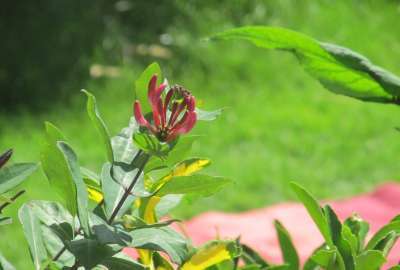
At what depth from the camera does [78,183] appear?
0.86 meters

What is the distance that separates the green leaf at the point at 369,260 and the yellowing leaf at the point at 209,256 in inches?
5.3

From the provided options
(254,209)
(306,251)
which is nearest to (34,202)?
(306,251)

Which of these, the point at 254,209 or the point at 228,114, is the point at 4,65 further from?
the point at 254,209

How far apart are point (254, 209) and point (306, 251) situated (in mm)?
1181

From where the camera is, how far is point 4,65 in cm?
A: 629

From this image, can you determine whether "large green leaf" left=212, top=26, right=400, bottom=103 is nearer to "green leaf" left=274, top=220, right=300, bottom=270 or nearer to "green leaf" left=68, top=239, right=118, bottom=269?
Answer: "green leaf" left=274, top=220, right=300, bottom=270

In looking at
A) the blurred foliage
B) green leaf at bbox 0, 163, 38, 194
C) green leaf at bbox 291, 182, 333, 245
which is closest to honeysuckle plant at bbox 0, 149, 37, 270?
green leaf at bbox 0, 163, 38, 194

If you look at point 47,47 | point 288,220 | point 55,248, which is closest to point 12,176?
point 55,248

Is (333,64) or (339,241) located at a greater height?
(333,64)

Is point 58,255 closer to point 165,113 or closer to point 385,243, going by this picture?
point 165,113

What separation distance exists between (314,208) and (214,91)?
18.4 feet

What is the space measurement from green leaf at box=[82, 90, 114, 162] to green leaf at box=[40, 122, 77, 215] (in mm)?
35

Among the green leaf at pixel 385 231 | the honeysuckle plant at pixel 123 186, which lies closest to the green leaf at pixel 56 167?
the honeysuckle plant at pixel 123 186

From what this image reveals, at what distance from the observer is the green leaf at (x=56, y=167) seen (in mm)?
841
